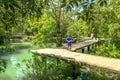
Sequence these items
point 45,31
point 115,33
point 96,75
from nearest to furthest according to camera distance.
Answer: point 96,75, point 115,33, point 45,31

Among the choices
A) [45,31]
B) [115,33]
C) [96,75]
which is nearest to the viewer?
[96,75]

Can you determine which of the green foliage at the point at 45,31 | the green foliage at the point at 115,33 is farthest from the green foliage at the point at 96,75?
the green foliage at the point at 45,31

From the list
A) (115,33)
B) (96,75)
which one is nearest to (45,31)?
(115,33)

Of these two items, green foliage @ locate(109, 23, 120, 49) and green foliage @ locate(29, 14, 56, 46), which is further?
green foliage @ locate(29, 14, 56, 46)

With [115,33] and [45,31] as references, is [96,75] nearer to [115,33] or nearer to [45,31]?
[115,33]

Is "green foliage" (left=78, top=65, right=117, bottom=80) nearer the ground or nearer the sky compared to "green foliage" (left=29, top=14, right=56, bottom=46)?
nearer the ground

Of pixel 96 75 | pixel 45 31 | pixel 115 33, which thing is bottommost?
pixel 96 75

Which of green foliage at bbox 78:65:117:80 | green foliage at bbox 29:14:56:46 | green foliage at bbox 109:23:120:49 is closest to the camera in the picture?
green foliage at bbox 78:65:117:80

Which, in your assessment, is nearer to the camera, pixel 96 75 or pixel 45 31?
pixel 96 75

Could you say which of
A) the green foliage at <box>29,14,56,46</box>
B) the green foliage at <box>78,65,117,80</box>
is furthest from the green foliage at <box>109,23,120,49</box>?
the green foliage at <box>29,14,56,46</box>

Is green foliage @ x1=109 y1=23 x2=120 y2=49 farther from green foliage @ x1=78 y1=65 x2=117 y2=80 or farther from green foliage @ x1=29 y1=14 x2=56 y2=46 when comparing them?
green foliage @ x1=29 y1=14 x2=56 y2=46

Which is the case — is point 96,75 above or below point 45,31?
below

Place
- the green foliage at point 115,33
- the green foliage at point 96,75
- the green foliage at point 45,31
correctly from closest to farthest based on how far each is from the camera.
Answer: the green foliage at point 96,75 → the green foliage at point 115,33 → the green foliage at point 45,31

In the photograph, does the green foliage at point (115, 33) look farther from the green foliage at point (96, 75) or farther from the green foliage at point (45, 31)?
the green foliage at point (45, 31)
